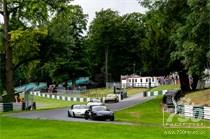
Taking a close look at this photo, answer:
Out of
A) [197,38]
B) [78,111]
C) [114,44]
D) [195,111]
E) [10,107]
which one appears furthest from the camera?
[114,44]

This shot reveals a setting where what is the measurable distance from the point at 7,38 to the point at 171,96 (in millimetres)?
20377

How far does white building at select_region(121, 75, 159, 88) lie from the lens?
11415cm

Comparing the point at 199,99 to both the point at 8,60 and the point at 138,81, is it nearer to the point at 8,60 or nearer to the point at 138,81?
the point at 8,60

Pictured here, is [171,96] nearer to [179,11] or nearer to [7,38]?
[179,11]

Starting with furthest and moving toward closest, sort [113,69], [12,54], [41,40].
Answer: [113,69] < [41,40] < [12,54]

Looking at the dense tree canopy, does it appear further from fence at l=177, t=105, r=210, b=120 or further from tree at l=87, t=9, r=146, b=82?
fence at l=177, t=105, r=210, b=120

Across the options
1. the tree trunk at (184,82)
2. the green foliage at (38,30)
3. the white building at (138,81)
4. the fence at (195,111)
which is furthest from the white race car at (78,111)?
the white building at (138,81)

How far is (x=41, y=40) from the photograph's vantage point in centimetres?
7125

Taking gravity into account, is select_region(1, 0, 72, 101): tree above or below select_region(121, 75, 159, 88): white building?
above

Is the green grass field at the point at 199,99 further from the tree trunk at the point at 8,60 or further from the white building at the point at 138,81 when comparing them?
the white building at the point at 138,81

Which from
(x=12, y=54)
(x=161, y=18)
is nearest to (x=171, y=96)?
(x=161, y=18)

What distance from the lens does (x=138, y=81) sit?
11762 centimetres

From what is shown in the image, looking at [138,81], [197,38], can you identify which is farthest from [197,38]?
[138,81]

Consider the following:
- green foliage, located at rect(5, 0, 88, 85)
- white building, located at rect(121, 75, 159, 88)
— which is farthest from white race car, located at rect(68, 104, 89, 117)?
white building, located at rect(121, 75, 159, 88)
